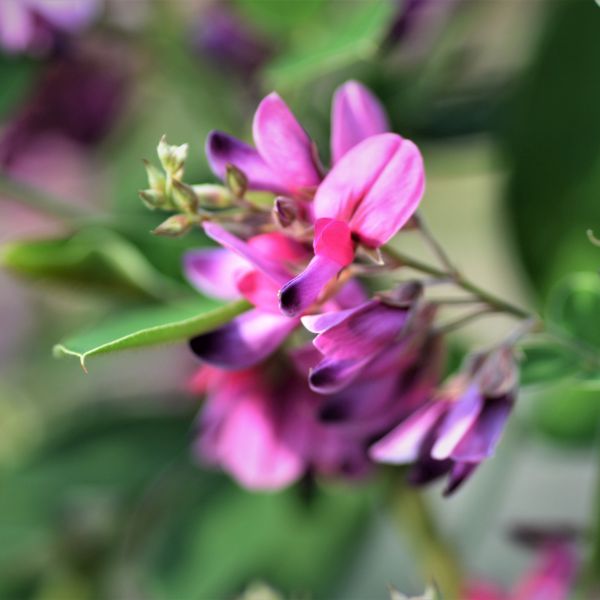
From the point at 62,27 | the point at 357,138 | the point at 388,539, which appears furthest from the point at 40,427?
the point at 357,138

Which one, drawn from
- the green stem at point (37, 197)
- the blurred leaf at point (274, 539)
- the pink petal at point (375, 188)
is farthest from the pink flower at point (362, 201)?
the blurred leaf at point (274, 539)

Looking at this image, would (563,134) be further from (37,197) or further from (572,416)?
(37,197)

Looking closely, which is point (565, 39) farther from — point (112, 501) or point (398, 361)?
point (112, 501)

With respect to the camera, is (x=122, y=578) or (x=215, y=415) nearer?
(x=215, y=415)

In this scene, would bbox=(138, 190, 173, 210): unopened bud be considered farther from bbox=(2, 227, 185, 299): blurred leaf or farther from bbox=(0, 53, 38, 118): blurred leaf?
bbox=(0, 53, 38, 118): blurred leaf

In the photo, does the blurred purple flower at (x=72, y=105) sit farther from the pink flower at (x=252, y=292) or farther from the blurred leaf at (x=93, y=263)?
the pink flower at (x=252, y=292)

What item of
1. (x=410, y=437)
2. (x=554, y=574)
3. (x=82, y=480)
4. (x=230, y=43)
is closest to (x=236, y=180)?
(x=410, y=437)
